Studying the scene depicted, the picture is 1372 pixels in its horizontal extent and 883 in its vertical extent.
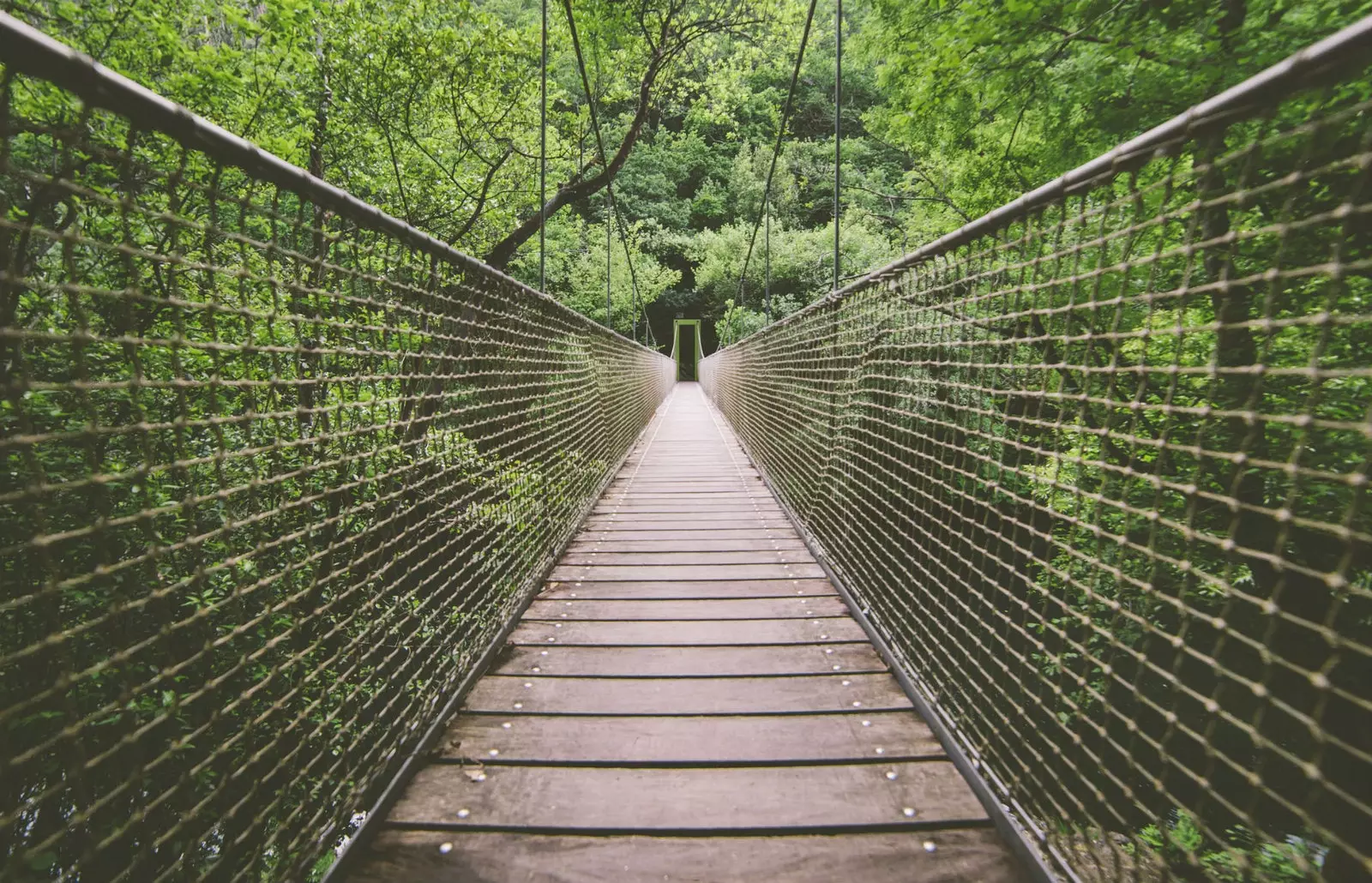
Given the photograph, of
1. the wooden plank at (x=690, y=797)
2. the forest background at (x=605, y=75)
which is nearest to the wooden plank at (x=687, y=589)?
the wooden plank at (x=690, y=797)

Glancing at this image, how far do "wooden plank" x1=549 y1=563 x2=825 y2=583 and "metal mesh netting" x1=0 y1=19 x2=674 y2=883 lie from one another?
16cm

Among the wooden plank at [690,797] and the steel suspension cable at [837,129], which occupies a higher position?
the steel suspension cable at [837,129]

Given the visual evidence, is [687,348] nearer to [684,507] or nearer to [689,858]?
[684,507]

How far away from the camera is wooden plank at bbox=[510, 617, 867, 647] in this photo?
1839 mm

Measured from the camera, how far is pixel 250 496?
106cm

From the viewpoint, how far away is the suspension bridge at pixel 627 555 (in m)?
0.73

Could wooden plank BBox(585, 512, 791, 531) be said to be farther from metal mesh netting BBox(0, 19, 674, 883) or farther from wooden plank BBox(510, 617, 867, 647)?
wooden plank BBox(510, 617, 867, 647)

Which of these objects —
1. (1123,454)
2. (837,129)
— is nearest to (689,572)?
(837,129)

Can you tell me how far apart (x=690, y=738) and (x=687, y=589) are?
0.90m

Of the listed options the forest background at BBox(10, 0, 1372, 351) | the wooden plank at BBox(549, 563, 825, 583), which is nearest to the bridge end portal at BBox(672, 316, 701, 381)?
the forest background at BBox(10, 0, 1372, 351)

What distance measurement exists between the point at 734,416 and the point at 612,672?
19.3 feet

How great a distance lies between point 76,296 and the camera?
0.66 meters

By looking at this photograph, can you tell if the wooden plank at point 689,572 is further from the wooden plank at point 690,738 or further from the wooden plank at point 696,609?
the wooden plank at point 690,738

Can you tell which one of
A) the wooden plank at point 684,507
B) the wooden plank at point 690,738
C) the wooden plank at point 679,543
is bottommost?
the wooden plank at point 684,507
